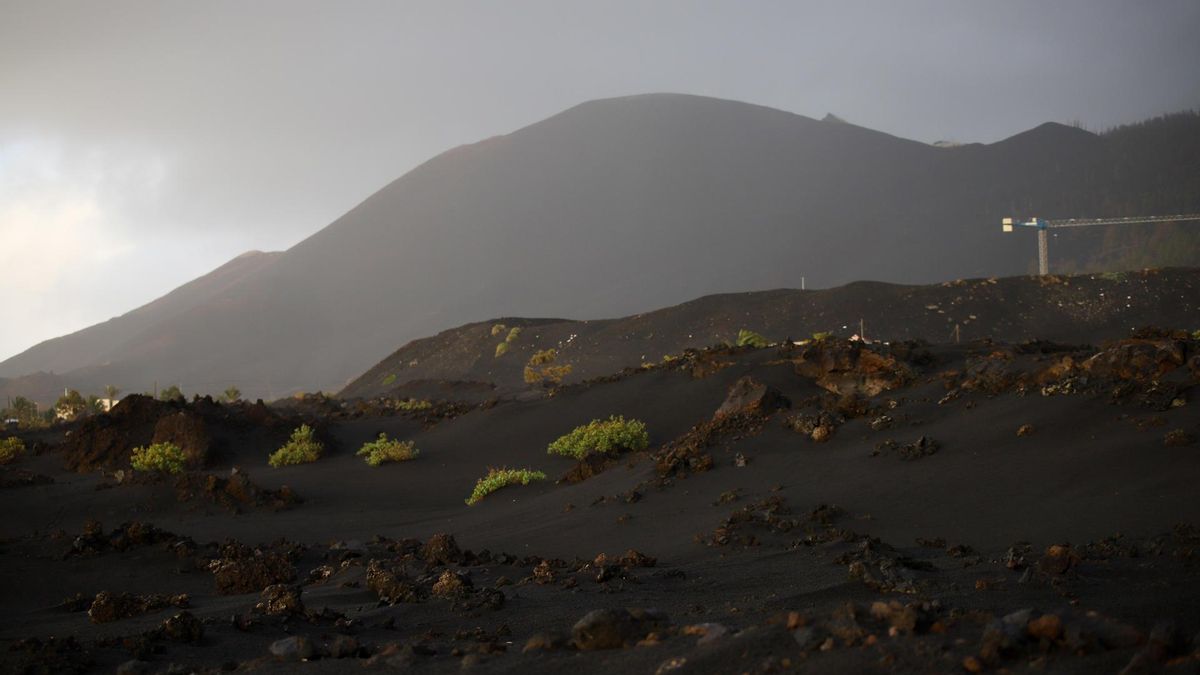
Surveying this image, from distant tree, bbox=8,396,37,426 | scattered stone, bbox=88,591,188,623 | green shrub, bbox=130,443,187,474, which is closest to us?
scattered stone, bbox=88,591,188,623

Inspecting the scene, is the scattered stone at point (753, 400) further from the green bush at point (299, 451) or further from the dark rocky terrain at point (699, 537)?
the green bush at point (299, 451)

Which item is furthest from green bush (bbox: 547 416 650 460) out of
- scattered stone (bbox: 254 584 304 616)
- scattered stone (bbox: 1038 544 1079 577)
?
scattered stone (bbox: 1038 544 1079 577)

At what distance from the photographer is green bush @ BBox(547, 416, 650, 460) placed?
16.6m

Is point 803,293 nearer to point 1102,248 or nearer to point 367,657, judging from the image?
point 367,657

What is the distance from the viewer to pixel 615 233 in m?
129

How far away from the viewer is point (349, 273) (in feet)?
403

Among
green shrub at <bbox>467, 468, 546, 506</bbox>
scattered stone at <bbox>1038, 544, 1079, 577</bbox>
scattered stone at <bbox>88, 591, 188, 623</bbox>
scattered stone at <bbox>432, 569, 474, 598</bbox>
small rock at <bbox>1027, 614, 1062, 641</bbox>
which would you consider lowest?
green shrub at <bbox>467, 468, 546, 506</bbox>

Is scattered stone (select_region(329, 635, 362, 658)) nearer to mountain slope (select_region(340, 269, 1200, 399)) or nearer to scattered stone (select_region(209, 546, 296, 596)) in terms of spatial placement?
scattered stone (select_region(209, 546, 296, 596))

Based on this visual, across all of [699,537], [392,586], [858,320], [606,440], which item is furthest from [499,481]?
[858,320]

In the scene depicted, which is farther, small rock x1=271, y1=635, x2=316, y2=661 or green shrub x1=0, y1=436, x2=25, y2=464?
green shrub x1=0, y1=436, x2=25, y2=464

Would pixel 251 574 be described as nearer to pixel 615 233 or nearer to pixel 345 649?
pixel 345 649

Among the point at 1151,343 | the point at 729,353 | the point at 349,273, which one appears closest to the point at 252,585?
the point at 1151,343

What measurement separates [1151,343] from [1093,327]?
27996mm

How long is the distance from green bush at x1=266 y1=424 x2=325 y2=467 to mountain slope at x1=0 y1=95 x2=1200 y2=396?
71.4 metres
